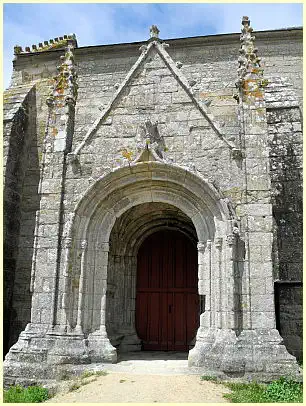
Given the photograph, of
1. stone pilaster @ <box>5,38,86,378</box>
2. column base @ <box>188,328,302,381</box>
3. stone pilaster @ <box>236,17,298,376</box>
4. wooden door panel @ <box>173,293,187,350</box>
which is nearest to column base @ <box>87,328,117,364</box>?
stone pilaster @ <box>5,38,86,378</box>

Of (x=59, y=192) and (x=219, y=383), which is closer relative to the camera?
(x=219, y=383)

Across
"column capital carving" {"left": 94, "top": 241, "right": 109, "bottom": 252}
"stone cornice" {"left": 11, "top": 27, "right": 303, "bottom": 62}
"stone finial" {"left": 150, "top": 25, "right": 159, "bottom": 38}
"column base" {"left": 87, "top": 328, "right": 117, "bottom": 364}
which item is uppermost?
"stone cornice" {"left": 11, "top": 27, "right": 303, "bottom": 62}

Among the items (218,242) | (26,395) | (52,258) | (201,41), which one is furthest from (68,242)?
(201,41)

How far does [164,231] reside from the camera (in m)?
9.48

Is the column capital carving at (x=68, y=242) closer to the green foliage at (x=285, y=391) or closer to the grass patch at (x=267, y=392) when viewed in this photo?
the grass patch at (x=267, y=392)

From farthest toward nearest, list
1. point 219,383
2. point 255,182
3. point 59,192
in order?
1. point 59,192
2. point 255,182
3. point 219,383

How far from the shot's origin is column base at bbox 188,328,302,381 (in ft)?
19.7

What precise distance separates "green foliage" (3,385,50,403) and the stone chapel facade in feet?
1.08

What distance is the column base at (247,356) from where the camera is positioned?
6.00 m

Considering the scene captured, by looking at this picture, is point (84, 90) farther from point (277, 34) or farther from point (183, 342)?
point (183, 342)

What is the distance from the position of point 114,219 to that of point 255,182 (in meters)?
2.67

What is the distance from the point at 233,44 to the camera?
41.7ft

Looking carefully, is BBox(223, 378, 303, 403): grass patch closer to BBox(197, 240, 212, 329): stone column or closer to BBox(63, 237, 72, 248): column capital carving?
BBox(197, 240, 212, 329): stone column

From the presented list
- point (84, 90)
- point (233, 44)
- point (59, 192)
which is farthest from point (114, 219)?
point (233, 44)
